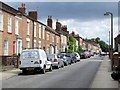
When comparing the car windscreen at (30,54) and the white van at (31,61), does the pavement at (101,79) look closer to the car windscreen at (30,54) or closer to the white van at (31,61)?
the white van at (31,61)

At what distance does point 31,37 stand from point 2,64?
1260 cm

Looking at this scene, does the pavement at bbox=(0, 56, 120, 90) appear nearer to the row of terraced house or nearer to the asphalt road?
the asphalt road

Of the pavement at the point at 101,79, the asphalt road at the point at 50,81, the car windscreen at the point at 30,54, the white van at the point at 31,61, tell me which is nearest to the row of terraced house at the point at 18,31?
the car windscreen at the point at 30,54

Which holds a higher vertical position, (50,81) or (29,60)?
(29,60)

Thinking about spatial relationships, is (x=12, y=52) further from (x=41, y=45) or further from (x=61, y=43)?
(x=61, y=43)

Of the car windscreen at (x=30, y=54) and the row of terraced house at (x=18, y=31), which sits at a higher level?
the row of terraced house at (x=18, y=31)

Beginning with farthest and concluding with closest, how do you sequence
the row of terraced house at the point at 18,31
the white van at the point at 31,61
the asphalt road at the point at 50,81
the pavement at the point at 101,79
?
1. the row of terraced house at the point at 18,31
2. the white van at the point at 31,61
3. the pavement at the point at 101,79
4. the asphalt road at the point at 50,81

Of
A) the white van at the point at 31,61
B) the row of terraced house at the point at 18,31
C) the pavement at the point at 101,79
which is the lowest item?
the pavement at the point at 101,79

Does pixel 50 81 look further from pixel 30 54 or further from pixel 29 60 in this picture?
pixel 30 54

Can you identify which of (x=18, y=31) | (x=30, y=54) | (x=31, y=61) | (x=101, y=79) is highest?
(x=18, y=31)

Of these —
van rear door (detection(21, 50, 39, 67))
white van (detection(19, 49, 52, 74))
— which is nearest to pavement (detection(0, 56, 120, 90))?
white van (detection(19, 49, 52, 74))

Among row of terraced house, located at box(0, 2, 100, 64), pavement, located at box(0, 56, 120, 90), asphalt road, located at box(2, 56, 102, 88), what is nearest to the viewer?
asphalt road, located at box(2, 56, 102, 88)

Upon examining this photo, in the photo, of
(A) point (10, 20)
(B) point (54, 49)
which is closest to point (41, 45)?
(B) point (54, 49)

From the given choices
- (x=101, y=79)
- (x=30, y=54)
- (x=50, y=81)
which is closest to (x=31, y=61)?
(x=30, y=54)
